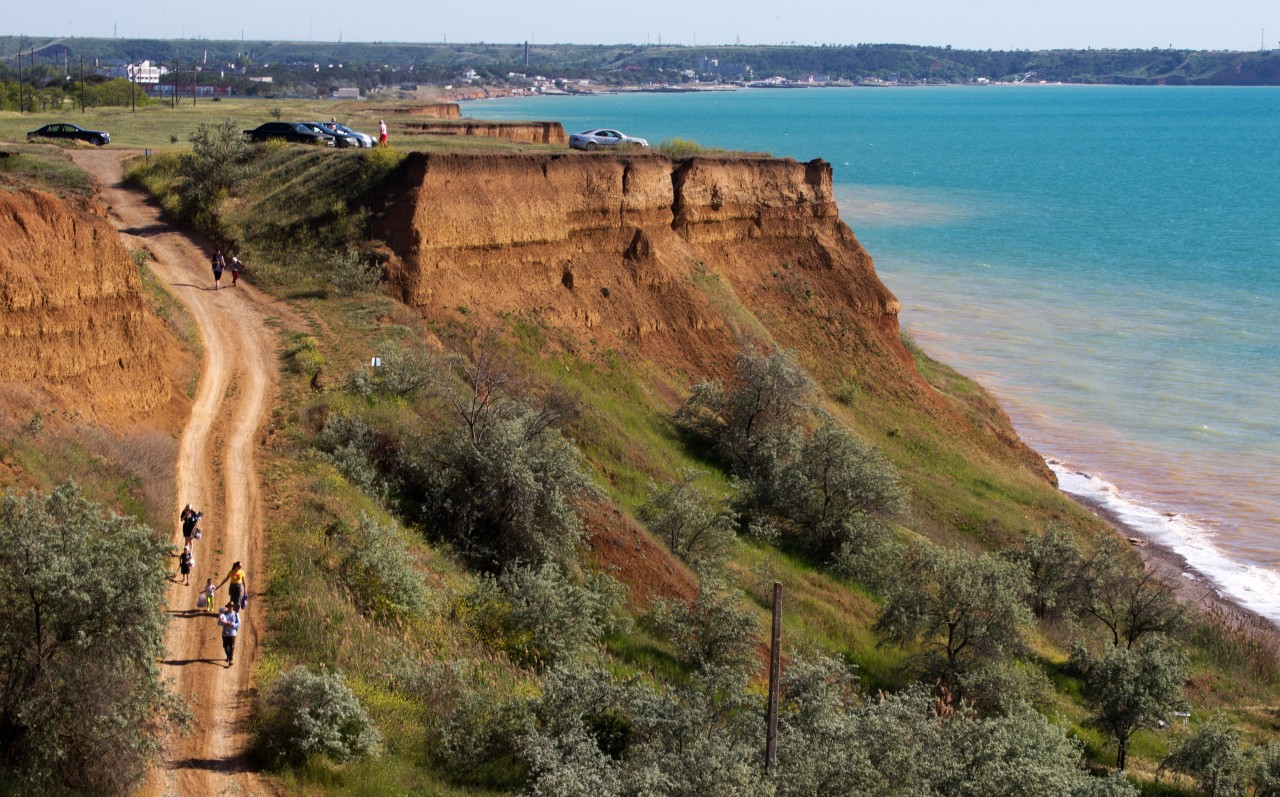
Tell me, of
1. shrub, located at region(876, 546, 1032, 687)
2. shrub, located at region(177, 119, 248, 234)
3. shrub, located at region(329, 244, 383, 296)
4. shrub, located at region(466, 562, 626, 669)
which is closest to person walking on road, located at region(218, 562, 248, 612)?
shrub, located at region(466, 562, 626, 669)

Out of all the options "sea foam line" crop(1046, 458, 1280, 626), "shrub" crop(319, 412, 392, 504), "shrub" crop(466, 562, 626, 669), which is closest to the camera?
"shrub" crop(466, 562, 626, 669)

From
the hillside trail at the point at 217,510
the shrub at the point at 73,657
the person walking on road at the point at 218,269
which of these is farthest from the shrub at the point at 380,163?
the shrub at the point at 73,657

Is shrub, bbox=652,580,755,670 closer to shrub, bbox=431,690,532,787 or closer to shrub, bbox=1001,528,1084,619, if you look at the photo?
shrub, bbox=431,690,532,787

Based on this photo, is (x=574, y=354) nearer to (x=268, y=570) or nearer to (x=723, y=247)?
(x=723, y=247)

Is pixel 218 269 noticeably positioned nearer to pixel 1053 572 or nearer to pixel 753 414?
pixel 753 414

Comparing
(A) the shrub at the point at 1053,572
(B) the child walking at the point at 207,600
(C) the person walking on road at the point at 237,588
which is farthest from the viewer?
(A) the shrub at the point at 1053,572

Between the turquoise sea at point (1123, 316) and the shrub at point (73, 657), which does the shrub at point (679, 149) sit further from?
the shrub at point (73, 657)
